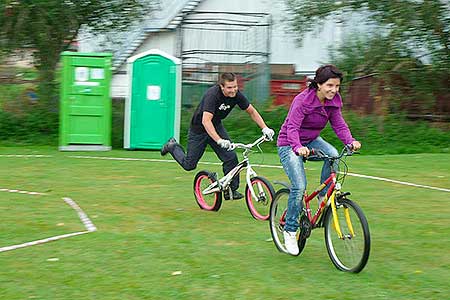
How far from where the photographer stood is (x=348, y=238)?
6.68 metres

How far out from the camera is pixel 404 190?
11.5m

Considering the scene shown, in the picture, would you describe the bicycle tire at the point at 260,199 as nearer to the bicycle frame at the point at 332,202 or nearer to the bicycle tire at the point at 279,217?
the bicycle tire at the point at 279,217

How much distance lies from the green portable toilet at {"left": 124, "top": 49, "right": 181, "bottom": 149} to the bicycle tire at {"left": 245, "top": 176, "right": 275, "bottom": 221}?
7647mm

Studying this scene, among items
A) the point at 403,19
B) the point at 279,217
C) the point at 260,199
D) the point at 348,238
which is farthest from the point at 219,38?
the point at 348,238

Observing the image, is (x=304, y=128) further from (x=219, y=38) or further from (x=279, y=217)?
(x=219, y=38)

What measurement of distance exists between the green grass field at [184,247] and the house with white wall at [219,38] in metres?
8.46

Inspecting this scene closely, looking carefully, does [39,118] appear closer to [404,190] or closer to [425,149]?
[425,149]

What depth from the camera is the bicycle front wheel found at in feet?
21.2

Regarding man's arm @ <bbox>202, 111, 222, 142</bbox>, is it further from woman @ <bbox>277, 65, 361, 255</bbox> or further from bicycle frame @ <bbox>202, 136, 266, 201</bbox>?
woman @ <bbox>277, 65, 361, 255</bbox>

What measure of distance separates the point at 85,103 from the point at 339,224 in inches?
414

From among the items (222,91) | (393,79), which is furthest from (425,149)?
(222,91)

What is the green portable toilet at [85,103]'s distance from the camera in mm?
16422

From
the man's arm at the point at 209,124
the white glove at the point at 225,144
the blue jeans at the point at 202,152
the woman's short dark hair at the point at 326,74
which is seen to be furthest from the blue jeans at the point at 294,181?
the blue jeans at the point at 202,152

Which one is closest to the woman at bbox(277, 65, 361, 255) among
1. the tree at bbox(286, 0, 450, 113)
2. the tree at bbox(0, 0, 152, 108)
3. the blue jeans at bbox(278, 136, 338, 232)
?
the blue jeans at bbox(278, 136, 338, 232)
